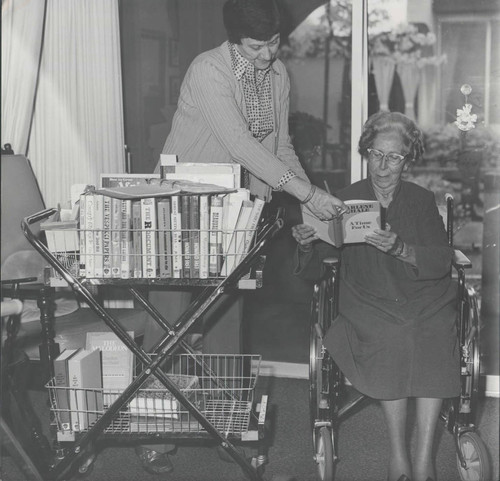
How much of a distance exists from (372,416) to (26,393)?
61.5 inches

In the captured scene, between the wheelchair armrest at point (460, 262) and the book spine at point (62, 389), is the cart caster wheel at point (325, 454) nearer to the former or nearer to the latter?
the wheelchair armrest at point (460, 262)

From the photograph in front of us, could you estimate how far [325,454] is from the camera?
7.66 feet

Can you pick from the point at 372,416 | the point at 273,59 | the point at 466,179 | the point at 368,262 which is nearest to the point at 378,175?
the point at 368,262

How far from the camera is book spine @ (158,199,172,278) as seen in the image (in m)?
2.25

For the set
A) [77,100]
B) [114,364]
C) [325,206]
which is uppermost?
[77,100]

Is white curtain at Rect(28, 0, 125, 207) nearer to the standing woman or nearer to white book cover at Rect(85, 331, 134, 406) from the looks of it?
the standing woman

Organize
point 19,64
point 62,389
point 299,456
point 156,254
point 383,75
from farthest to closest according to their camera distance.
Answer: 1. point 383,75
2. point 19,64
3. point 299,456
4. point 62,389
5. point 156,254

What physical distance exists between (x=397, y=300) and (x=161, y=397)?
0.91 metres

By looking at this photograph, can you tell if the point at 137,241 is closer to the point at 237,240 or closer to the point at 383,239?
the point at 237,240

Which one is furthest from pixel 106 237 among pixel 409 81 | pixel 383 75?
pixel 409 81

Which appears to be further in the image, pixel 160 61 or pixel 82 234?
pixel 160 61

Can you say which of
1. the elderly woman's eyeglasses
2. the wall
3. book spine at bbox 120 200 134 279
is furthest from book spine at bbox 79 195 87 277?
the wall

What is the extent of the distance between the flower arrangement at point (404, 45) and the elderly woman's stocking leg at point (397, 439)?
4348mm

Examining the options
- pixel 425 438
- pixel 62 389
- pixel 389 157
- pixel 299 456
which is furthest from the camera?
pixel 299 456
